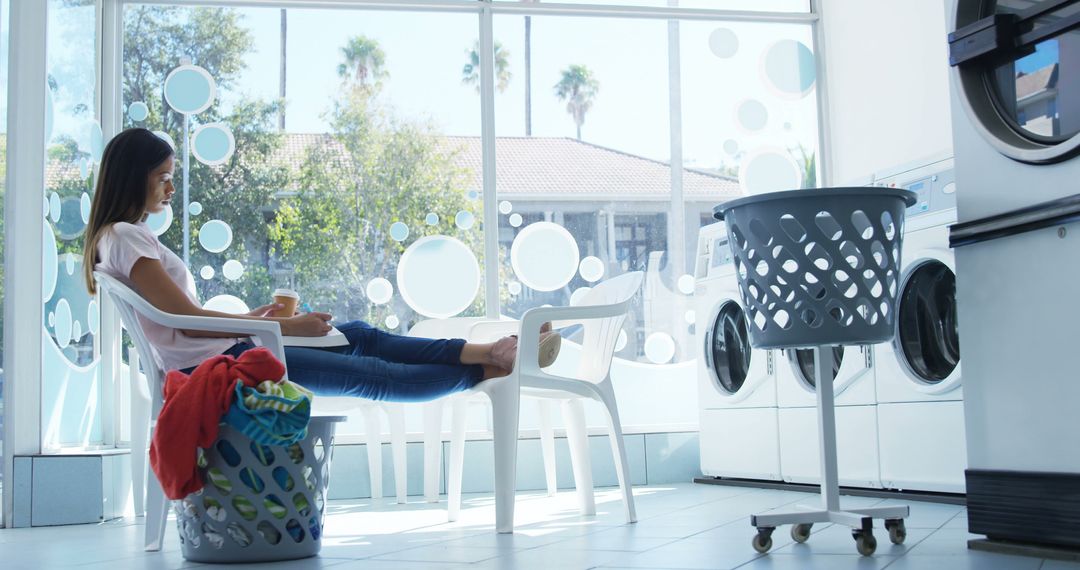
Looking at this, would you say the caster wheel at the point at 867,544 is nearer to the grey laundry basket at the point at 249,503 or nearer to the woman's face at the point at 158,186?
the grey laundry basket at the point at 249,503

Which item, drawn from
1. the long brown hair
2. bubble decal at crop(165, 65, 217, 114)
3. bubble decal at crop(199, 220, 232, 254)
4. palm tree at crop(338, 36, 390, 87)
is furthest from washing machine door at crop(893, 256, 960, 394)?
bubble decal at crop(165, 65, 217, 114)

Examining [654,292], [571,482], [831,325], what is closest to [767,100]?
[654,292]

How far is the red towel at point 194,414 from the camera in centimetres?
205

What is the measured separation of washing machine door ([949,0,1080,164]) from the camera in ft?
6.59

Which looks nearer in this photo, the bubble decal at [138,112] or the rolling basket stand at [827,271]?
the rolling basket stand at [827,271]

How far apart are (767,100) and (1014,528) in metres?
3.08

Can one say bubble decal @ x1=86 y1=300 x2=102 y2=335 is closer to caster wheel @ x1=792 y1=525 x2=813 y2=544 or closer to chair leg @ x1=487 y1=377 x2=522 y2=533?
chair leg @ x1=487 y1=377 x2=522 y2=533

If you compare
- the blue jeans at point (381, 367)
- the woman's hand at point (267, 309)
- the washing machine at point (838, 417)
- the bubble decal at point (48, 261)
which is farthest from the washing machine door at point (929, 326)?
the bubble decal at point (48, 261)

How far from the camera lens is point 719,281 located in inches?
163

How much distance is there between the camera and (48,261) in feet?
11.5

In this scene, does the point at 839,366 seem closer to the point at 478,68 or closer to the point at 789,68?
the point at 789,68

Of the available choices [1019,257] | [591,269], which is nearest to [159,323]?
[1019,257]

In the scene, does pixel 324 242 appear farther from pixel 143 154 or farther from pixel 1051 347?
pixel 1051 347

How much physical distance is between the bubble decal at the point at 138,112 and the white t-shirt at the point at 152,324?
1939mm
